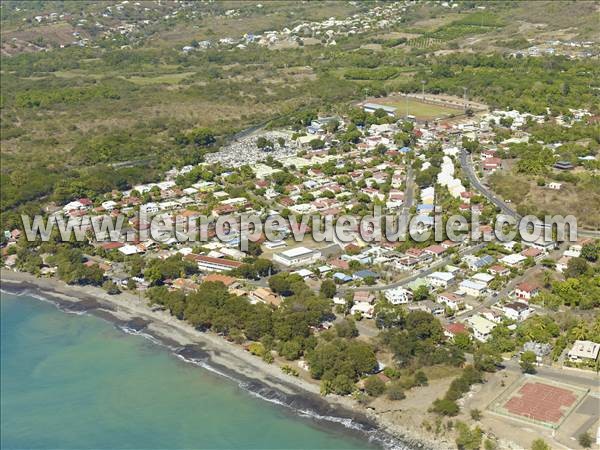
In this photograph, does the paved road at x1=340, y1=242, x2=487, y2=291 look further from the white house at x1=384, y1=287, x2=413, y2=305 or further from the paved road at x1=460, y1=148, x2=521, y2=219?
the paved road at x1=460, y1=148, x2=521, y2=219

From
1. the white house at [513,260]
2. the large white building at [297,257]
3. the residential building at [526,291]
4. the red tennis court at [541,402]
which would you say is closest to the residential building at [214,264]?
the large white building at [297,257]

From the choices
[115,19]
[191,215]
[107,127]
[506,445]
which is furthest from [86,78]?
[506,445]

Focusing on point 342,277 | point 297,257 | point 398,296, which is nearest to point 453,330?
point 398,296

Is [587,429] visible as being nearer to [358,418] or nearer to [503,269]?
[358,418]

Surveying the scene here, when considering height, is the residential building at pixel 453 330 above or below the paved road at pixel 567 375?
above

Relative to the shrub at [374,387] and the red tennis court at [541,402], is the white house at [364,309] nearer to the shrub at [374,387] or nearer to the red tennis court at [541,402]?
the shrub at [374,387]
